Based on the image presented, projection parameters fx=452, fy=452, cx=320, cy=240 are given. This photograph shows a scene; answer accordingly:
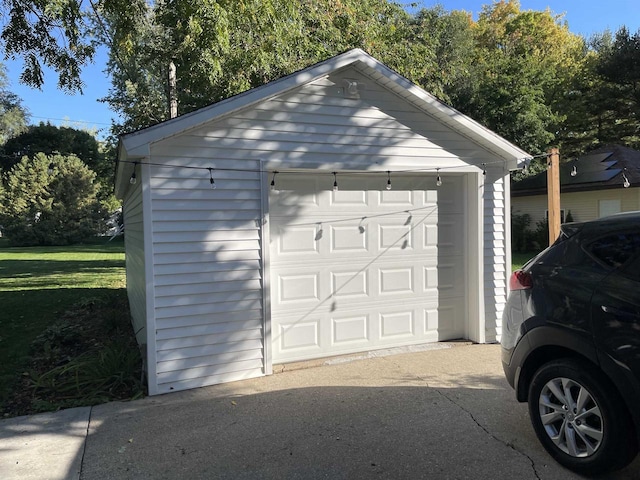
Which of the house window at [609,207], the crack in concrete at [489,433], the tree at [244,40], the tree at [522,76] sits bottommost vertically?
the crack in concrete at [489,433]

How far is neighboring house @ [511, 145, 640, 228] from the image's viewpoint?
630 inches

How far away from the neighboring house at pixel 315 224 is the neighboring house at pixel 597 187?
12023 millimetres

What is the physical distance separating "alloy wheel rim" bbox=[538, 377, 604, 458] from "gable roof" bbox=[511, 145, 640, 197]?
1560cm

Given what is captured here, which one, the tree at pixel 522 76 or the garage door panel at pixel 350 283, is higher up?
the tree at pixel 522 76

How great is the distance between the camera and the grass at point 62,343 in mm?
4625

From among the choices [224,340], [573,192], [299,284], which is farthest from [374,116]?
[573,192]

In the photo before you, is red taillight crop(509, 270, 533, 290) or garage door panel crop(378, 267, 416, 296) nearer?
red taillight crop(509, 270, 533, 290)

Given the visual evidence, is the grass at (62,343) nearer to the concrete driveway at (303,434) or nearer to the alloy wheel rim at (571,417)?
the concrete driveway at (303,434)

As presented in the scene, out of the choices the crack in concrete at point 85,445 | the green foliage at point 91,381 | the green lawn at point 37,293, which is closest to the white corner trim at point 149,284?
the green foliage at point 91,381

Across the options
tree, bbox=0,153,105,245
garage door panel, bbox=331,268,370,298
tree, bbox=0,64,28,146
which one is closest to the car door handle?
garage door panel, bbox=331,268,370,298

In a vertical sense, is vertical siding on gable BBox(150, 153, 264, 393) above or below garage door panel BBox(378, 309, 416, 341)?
above

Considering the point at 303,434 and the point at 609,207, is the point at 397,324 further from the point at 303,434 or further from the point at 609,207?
the point at 609,207

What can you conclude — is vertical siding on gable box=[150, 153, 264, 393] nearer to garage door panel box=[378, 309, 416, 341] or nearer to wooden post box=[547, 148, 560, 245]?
garage door panel box=[378, 309, 416, 341]

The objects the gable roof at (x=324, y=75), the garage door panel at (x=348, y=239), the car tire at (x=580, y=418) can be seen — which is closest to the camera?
the car tire at (x=580, y=418)
